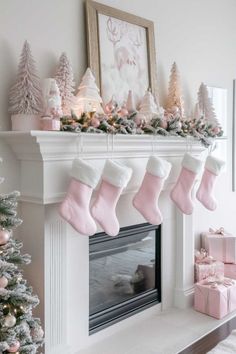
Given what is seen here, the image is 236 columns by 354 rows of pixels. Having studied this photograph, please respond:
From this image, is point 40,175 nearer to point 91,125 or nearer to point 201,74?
point 91,125

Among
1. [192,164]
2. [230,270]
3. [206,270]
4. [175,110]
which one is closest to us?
[192,164]

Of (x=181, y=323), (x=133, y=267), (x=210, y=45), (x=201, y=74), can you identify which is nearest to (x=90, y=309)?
(x=133, y=267)

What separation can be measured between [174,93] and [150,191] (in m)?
0.88

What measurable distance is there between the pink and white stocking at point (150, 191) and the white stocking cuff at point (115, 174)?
0.94 ft

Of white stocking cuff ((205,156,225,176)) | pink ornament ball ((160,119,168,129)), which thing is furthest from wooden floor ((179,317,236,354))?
pink ornament ball ((160,119,168,129))

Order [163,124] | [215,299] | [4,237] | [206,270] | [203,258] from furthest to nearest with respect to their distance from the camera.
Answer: [203,258]
[206,270]
[215,299]
[163,124]
[4,237]

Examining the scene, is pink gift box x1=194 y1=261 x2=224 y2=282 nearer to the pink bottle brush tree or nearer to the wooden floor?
the wooden floor

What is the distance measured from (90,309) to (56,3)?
6.22 feet

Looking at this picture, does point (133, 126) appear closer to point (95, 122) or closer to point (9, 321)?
point (95, 122)

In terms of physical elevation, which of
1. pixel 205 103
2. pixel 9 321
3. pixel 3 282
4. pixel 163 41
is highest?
pixel 163 41

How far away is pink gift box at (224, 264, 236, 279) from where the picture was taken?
11.2ft

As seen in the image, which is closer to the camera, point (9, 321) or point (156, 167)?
point (9, 321)

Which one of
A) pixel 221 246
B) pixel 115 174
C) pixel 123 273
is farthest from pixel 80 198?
pixel 221 246

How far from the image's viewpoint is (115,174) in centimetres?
217
